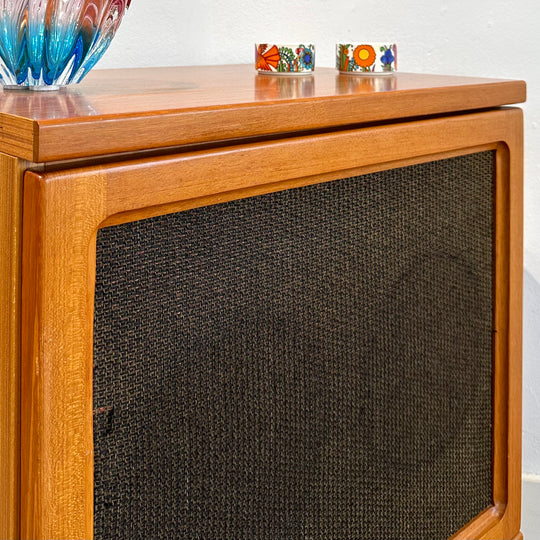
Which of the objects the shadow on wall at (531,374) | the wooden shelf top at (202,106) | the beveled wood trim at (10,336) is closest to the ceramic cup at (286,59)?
the wooden shelf top at (202,106)

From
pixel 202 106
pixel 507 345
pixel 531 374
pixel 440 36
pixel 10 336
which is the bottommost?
pixel 531 374

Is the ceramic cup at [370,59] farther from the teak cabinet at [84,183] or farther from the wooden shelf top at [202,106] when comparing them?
the teak cabinet at [84,183]

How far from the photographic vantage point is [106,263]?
54 centimetres

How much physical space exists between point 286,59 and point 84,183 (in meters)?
0.47

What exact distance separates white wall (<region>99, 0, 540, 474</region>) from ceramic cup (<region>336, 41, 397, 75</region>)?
314 millimetres

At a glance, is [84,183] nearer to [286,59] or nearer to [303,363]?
[303,363]

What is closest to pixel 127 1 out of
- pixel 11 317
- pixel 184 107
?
pixel 184 107

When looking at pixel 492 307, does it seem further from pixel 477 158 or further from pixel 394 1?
pixel 394 1

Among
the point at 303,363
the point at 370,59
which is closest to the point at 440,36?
the point at 370,59

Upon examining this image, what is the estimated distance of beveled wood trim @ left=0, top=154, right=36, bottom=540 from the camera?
0.49 meters

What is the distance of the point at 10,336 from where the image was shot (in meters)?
0.50

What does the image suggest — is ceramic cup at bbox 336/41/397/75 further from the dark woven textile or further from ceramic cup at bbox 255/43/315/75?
the dark woven textile

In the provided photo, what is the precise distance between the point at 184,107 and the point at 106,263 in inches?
4.9

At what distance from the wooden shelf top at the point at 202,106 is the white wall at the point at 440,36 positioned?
31 cm
